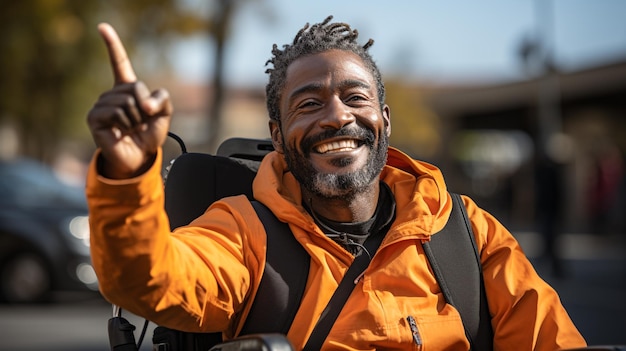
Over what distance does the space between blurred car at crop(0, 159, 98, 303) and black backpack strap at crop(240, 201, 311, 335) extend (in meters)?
7.75

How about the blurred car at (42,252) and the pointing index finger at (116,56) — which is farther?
the blurred car at (42,252)

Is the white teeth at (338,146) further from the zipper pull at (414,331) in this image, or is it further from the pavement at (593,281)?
the pavement at (593,281)

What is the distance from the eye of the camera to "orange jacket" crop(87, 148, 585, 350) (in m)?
2.85

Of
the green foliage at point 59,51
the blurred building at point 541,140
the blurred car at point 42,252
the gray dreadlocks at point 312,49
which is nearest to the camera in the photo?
the gray dreadlocks at point 312,49

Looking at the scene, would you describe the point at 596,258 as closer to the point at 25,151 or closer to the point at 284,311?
the point at 284,311

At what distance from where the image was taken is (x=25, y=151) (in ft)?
92.3

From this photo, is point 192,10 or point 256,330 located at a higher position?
point 192,10

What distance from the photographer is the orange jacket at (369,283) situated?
285 cm

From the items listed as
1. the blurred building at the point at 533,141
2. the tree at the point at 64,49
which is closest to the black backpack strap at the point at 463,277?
the blurred building at the point at 533,141

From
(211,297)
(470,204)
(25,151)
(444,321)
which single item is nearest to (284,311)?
(211,297)

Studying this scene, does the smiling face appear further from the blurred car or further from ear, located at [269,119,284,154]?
the blurred car

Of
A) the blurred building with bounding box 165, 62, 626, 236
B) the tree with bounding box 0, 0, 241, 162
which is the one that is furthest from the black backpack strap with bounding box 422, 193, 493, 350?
the tree with bounding box 0, 0, 241, 162

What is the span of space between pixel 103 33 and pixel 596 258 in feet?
50.6

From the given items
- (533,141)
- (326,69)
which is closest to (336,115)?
(326,69)
